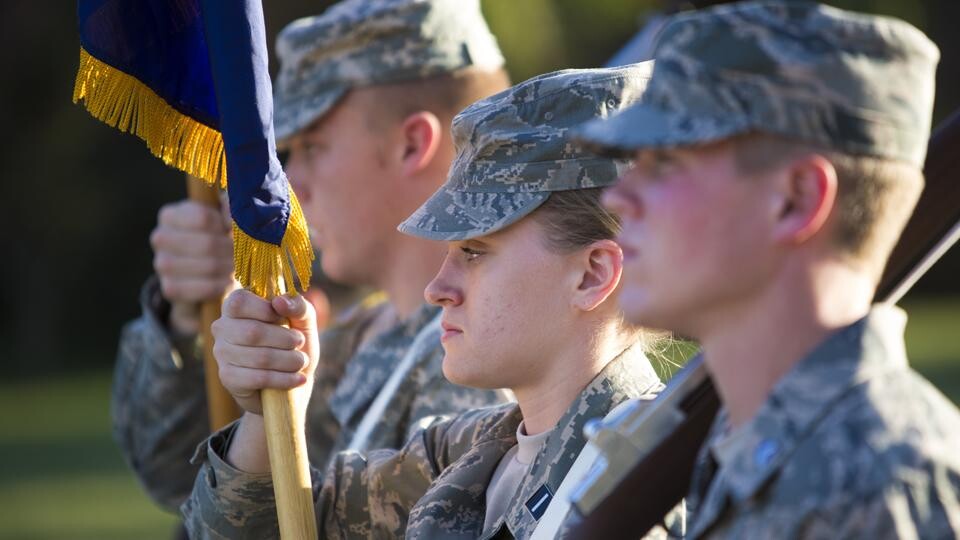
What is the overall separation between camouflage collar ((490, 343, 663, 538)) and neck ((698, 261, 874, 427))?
0.77m

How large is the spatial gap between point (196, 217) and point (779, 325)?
2.65 metres

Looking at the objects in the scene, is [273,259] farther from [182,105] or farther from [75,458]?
[75,458]

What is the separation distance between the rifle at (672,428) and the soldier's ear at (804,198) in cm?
40

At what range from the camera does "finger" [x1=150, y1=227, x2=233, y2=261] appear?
443cm

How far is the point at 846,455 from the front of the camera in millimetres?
1970

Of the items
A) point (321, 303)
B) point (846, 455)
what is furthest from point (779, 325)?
point (321, 303)

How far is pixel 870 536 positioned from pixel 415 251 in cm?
262

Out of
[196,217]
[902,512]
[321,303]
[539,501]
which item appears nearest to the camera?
[902,512]

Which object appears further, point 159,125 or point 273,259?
point 159,125

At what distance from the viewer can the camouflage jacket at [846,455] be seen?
1.94 meters

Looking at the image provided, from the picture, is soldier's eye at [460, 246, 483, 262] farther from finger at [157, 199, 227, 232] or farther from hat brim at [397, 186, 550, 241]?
finger at [157, 199, 227, 232]

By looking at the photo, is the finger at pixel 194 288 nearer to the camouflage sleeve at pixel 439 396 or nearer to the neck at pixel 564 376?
the camouflage sleeve at pixel 439 396

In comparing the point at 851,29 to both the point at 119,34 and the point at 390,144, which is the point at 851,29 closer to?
the point at 119,34

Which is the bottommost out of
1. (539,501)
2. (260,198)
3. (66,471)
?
(66,471)
